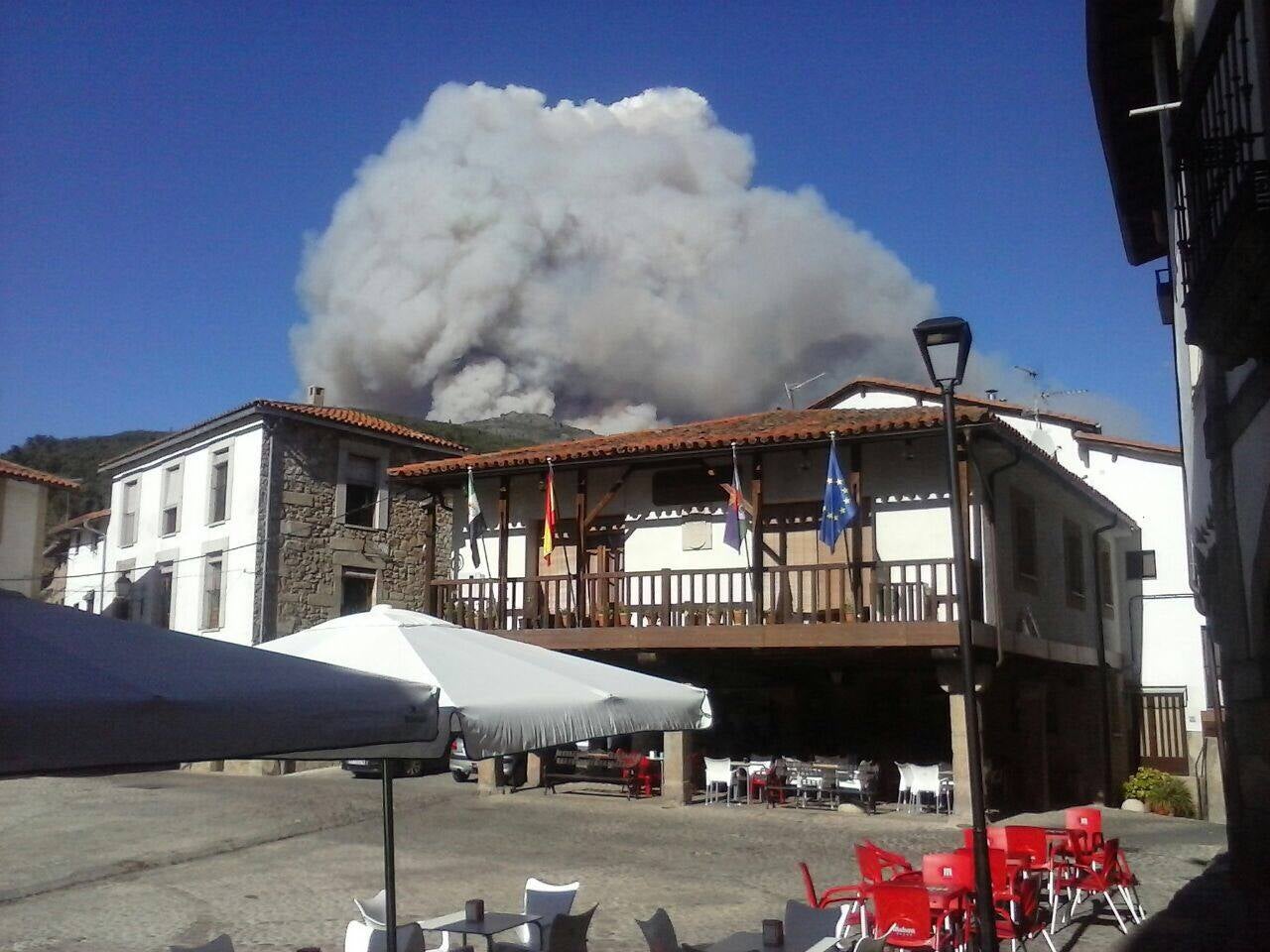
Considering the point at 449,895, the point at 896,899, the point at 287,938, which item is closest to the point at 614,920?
the point at 449,895

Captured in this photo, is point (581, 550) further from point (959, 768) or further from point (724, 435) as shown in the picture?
point (959, 768)

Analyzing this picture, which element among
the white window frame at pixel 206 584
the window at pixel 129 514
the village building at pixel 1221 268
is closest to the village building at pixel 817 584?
the village building at pixel 1221 268

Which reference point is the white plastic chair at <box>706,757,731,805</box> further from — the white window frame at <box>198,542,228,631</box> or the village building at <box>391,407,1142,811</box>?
the white window frame at <box>198,542,228,631</box>

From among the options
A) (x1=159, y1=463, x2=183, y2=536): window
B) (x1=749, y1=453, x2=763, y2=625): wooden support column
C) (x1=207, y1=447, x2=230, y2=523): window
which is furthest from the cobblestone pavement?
(x1=159, y1=463, x2=183, y2=536): window

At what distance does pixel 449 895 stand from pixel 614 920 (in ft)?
5.42

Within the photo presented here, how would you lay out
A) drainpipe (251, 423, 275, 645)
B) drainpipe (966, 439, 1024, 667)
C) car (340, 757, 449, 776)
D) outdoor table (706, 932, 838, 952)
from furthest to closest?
drainpipe (251, 423, 275, 645), car (340, 757, 449, 776), drainpipe (966, 439, 1024, 667), outdoor table (706, 932, 838, 952)

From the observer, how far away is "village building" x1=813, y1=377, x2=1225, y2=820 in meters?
22.4

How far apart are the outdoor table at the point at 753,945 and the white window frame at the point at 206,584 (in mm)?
20956

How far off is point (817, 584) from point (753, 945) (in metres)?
9.48

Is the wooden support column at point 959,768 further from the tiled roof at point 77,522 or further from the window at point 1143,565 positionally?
the tiled roof at point 77,522

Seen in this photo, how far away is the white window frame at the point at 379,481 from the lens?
2570 centimetres

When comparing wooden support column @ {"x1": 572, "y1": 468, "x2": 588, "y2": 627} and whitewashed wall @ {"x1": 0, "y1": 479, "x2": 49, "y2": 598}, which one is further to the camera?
whitewashed wall @ {"x1": 0, "y1": 479, "x2": 49, "y2": 598}

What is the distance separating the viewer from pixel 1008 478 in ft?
55.2

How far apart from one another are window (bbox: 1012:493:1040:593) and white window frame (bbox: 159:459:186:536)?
18.3 metres
